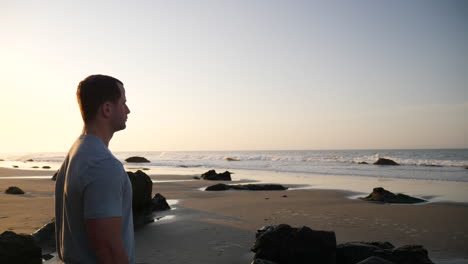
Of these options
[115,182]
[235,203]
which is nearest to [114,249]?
[115,182]

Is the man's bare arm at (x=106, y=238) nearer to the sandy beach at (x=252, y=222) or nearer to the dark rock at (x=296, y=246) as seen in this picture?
the dark rock at (x=296, y=246)

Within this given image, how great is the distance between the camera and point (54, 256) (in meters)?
6.74

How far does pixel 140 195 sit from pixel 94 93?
329 inches

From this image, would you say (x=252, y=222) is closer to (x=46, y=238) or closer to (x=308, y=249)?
(x=308, y=249)

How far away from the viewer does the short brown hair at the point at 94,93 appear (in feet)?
7.24

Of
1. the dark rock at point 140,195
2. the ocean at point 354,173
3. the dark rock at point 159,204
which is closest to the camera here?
the dark rock at point 140,195

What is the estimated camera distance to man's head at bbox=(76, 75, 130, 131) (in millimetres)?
2207

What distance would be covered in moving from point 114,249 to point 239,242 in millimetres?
6202

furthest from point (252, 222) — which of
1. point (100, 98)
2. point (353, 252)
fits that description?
point (100, 98)

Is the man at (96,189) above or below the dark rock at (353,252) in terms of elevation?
above

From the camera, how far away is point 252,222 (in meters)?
10.1

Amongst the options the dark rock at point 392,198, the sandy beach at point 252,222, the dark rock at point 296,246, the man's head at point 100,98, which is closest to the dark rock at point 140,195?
the sandy beach at point 252,222

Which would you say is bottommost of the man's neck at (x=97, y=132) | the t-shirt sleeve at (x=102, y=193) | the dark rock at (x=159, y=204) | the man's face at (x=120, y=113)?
the dark rock at (x=159, y=204)

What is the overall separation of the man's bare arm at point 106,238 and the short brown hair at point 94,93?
0.69 m
